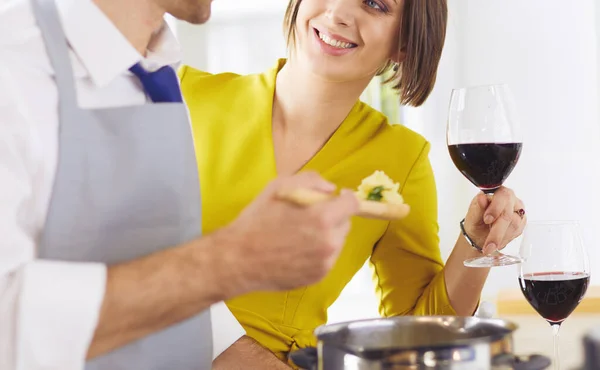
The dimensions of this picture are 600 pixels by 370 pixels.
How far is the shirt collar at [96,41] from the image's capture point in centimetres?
120

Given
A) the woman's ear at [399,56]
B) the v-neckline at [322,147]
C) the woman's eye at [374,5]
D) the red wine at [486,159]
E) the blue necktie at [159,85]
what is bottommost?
the red wine at [486,159]

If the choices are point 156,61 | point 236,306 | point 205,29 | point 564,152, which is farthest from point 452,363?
point 205,29

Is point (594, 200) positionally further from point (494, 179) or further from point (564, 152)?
point (494, 179)

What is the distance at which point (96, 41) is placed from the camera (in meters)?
1.21

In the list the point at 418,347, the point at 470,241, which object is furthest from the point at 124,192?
the point at 470,241

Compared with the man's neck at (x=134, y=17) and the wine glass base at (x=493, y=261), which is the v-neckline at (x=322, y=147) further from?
the man's neck at (x=134, y=17)

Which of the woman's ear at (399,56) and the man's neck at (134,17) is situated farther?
the woman's ear at (399,56)

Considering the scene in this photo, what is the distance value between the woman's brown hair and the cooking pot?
3.64 ft

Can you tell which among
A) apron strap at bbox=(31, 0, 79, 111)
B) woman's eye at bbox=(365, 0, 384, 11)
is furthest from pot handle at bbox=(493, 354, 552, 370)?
woman's eye at bbox=(365, 0, 384, 11)

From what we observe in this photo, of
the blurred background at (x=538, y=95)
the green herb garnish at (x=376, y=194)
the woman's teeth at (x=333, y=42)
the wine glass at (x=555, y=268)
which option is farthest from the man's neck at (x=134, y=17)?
the blurred background at (x=538, y=95)

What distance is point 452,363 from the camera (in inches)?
30.1

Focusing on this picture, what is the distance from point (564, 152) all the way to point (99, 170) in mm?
3301

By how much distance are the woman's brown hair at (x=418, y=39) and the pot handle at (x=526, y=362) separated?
4.03 feet

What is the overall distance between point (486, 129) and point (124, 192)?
71cm
